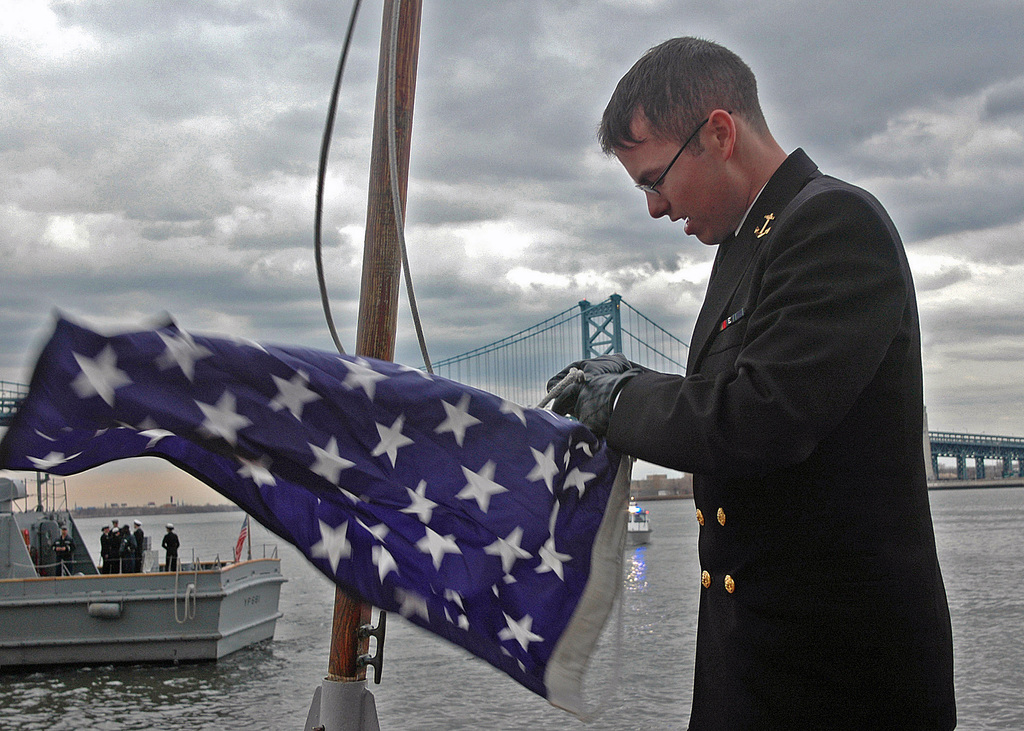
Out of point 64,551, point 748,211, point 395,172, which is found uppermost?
point 395,172

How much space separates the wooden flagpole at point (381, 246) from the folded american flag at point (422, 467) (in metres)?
1.10

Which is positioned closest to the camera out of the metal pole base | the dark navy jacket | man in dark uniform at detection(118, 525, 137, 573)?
the dark navy jacket

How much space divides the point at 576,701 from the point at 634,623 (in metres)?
21.5

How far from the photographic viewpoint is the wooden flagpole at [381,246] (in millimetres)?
2859

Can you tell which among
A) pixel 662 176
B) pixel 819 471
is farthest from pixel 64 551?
pixel 819 471

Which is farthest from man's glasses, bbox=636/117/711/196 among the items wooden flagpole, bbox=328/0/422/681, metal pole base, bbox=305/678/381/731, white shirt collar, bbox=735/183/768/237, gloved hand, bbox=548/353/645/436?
metal pole base, bbox=305/678/381/731

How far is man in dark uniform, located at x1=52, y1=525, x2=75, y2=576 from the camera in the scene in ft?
51.0

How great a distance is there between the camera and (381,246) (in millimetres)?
2887

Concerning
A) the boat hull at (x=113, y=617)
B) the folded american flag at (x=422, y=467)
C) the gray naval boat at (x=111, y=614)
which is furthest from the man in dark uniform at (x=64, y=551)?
the folded american flag at (x=422, y=467)

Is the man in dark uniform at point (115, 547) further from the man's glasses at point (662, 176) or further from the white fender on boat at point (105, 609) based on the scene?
the man's glasses at point (662, 176)

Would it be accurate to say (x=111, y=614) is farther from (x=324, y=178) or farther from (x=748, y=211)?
(x=748, y=211)

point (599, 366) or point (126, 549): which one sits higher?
point (599, 366)

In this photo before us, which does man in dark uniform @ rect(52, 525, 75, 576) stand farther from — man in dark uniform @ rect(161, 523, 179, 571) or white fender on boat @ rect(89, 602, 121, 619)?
white fender on boat @ rect(89, 602, 121, 619)

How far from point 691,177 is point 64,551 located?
1650 cm
